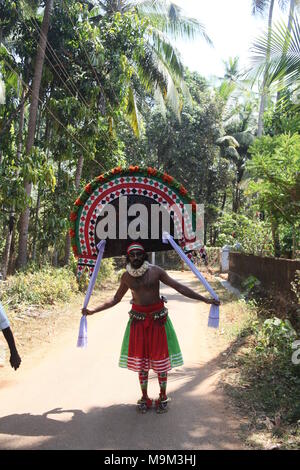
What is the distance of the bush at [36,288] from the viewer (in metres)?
9.91

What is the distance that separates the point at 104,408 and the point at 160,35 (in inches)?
536

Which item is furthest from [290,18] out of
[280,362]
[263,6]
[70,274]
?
[263,6]

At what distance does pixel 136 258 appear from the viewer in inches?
176

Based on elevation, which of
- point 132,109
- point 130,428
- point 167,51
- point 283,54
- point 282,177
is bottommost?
point 130,428

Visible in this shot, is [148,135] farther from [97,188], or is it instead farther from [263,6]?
[97,188]

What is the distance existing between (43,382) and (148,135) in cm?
2375

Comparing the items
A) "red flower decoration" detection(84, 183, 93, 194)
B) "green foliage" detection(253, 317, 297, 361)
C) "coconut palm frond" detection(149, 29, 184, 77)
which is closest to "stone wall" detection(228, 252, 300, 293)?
"green foliage" detection(253, 317, 297, 361)

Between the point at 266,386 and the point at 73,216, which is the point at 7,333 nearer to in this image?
the point at 73,216

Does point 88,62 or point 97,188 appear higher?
point 88,62

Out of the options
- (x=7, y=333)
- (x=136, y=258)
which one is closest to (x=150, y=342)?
(x=136, y=258)

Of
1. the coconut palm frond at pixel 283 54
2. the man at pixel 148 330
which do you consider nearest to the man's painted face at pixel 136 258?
the man at pixel 148 330

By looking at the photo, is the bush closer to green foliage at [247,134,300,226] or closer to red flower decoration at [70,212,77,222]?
red flower decoration at [70,212,77,222]

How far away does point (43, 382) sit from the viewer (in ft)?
17.8

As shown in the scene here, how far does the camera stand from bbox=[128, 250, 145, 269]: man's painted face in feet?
14.7
